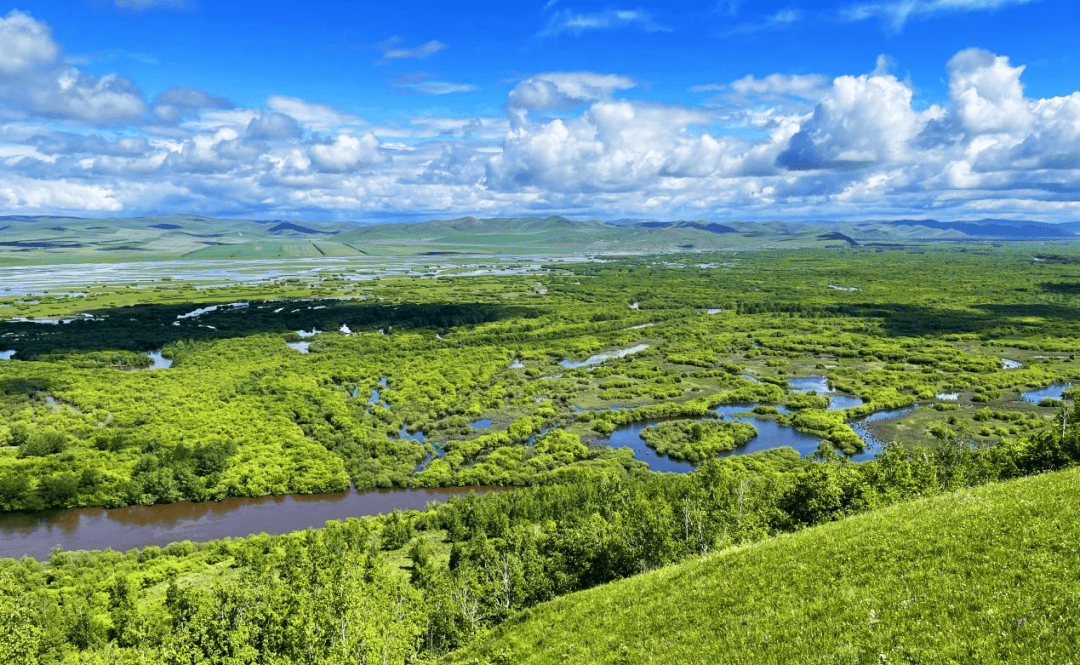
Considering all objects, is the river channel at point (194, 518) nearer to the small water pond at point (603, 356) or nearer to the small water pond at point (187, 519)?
the small water pond at point (187, 519)

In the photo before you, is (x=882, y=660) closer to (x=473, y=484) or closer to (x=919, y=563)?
(x=919, y=563)

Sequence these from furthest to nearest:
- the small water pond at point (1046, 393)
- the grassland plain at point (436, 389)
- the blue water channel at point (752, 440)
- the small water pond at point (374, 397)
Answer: the small water pond at point (374, 397) → the small water pond at point (1046, 393) → the blue water channel at point (752, 440) → the grassland plain at point (436, 389)

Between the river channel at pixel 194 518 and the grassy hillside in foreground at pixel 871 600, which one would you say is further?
the river channel at pixel 194 518

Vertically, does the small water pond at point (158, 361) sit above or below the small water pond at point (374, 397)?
above

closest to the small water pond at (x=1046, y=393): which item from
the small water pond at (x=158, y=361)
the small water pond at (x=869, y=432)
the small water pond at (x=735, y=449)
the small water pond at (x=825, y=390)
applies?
the small water pond at (x=869, y=432)

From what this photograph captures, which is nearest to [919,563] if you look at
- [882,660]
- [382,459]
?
[882,660]

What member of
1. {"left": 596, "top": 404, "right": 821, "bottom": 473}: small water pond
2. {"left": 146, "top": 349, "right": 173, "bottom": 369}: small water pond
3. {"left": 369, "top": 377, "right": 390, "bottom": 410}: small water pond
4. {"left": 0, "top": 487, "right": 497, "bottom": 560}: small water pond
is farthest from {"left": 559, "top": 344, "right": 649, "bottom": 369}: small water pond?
{"left": 146, "top": 349, "right": 173, "bottom": 369}: small water pond
